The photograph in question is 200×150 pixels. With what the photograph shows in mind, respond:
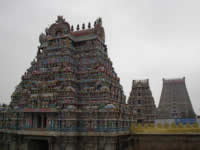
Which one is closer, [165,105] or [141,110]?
[141,110]

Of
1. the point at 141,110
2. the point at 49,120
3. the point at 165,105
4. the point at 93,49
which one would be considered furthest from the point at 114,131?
the point at 165,105

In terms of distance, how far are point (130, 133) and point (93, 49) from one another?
Result: 1872 cm

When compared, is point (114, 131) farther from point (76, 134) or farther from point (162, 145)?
point (162, 145)

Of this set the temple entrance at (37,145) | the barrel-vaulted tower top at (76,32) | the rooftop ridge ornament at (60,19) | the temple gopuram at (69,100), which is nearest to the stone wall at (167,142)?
the temple gopuram at (69,100)

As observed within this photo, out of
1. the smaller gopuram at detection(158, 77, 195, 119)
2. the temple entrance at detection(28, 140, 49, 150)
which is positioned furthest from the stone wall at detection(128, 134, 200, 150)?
the smaller gopuram at detection(158, 77, 195, 119)

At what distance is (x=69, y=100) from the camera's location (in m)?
37.4

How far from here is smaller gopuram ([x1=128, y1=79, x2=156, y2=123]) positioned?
66.2 meters

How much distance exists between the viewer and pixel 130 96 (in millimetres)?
70062

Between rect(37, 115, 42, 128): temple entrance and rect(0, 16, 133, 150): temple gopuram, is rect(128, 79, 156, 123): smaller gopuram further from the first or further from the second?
rect(37, 115, 42, 128): temple entrance

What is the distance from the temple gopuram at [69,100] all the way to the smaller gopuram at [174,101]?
57.2 m

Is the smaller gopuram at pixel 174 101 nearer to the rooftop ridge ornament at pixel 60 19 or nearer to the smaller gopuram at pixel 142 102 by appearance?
the smaller gopuram at pixel 142 102

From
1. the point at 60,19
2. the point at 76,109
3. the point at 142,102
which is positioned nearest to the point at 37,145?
the point at 76,109

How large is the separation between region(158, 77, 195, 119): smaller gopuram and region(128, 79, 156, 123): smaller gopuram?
32197 millimetres

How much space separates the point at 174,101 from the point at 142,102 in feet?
135
